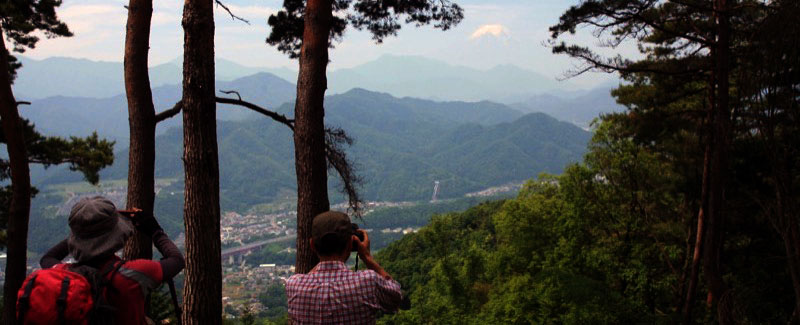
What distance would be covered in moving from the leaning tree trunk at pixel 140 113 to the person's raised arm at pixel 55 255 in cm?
335

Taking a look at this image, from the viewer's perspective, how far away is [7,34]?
9.54 metres

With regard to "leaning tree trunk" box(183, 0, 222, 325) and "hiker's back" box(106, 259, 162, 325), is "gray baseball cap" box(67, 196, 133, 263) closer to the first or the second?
"hiker's back" box(106, 259, 162, 325)

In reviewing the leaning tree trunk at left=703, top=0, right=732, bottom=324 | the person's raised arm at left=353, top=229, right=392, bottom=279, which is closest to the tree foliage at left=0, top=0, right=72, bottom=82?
the person's raised arm at left=353, top=229, right=392, bottom=279

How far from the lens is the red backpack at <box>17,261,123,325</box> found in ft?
6.55

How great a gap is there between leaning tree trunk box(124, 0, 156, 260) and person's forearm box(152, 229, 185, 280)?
344 centimetres

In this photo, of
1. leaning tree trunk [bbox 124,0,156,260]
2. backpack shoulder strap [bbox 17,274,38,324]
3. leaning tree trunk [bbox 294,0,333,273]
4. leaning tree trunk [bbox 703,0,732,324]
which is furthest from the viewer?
leaning tree trunk [bbox 703,0,732,324]

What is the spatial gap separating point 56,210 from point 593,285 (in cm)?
16505

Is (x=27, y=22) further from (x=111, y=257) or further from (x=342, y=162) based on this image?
(x=111, y=257)

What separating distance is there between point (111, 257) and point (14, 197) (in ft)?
21.2

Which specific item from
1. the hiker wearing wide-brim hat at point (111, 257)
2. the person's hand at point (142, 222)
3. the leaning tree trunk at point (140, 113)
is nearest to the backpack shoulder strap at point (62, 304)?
the hiker wearing wide-brim hat at point (111, 257)

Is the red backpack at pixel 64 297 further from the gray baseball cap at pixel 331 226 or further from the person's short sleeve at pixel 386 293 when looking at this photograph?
the person's short sleeve at pixel 386 293

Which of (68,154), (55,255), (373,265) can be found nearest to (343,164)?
(373,265)

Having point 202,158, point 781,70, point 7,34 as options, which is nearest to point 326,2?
point 202,158

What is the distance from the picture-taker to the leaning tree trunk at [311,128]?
482cm
